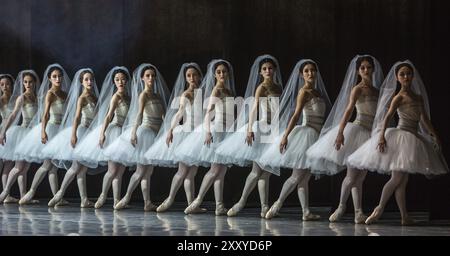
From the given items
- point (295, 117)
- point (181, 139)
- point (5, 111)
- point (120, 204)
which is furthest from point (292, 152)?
point (5, 111)

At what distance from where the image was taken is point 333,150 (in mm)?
9742

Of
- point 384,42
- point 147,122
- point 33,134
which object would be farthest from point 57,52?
point 384,42

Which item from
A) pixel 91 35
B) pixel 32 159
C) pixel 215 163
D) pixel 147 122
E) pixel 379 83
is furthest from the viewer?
pixel 91 35

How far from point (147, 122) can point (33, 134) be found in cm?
184

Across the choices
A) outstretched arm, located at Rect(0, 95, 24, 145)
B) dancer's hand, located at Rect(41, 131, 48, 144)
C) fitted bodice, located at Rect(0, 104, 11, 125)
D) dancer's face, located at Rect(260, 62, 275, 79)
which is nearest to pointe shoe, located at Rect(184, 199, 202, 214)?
dancer's face, located at Rect(260, 62, 275, 79)

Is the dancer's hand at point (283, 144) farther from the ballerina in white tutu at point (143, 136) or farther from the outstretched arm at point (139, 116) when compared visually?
the outstretched arm at point (139, 116)

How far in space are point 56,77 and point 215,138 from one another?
8.65ft

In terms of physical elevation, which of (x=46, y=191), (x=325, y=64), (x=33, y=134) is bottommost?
Result: (x=46, y=191)

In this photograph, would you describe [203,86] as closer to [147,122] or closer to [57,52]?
[147,122]

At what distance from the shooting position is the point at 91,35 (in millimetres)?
13859

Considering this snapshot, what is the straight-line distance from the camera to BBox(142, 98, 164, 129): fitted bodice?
1170 cm

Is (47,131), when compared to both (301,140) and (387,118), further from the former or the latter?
(387,118)

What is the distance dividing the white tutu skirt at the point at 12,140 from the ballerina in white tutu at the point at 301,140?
4047mm

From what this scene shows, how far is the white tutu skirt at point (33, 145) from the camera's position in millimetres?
12602
